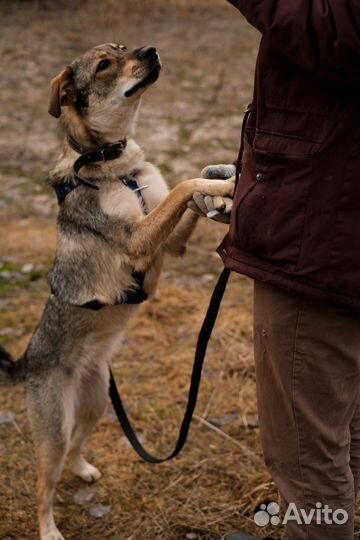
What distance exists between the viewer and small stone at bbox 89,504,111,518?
3.51 metres

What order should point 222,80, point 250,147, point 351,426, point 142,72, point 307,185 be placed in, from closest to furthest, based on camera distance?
point 307,185 < point 250,147 < point 351,426 < point 142,72 < point 222,80

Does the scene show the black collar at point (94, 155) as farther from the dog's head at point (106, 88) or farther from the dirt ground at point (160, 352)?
the dirt ground at point (160, 352)

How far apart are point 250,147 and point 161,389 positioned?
8.18 feet

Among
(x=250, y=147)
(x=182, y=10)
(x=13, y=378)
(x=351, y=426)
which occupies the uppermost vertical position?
(x=250, y=147)

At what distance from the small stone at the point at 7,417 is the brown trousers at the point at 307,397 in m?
2.13

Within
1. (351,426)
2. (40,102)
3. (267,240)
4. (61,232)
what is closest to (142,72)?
(61,232)

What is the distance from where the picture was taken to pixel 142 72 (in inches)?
130

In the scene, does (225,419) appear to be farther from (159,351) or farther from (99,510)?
(99,510)

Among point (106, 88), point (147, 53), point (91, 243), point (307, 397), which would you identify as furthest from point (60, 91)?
point (307, 397)

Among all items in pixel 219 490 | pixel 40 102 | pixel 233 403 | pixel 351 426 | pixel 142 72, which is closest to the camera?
pixel 351 426

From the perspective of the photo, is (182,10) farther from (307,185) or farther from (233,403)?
(307,185)

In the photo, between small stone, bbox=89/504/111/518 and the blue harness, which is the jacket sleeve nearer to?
the blue harness

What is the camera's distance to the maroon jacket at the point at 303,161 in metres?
1.94

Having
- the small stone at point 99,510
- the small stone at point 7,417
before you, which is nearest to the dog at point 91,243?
the small stone at point 99,510
